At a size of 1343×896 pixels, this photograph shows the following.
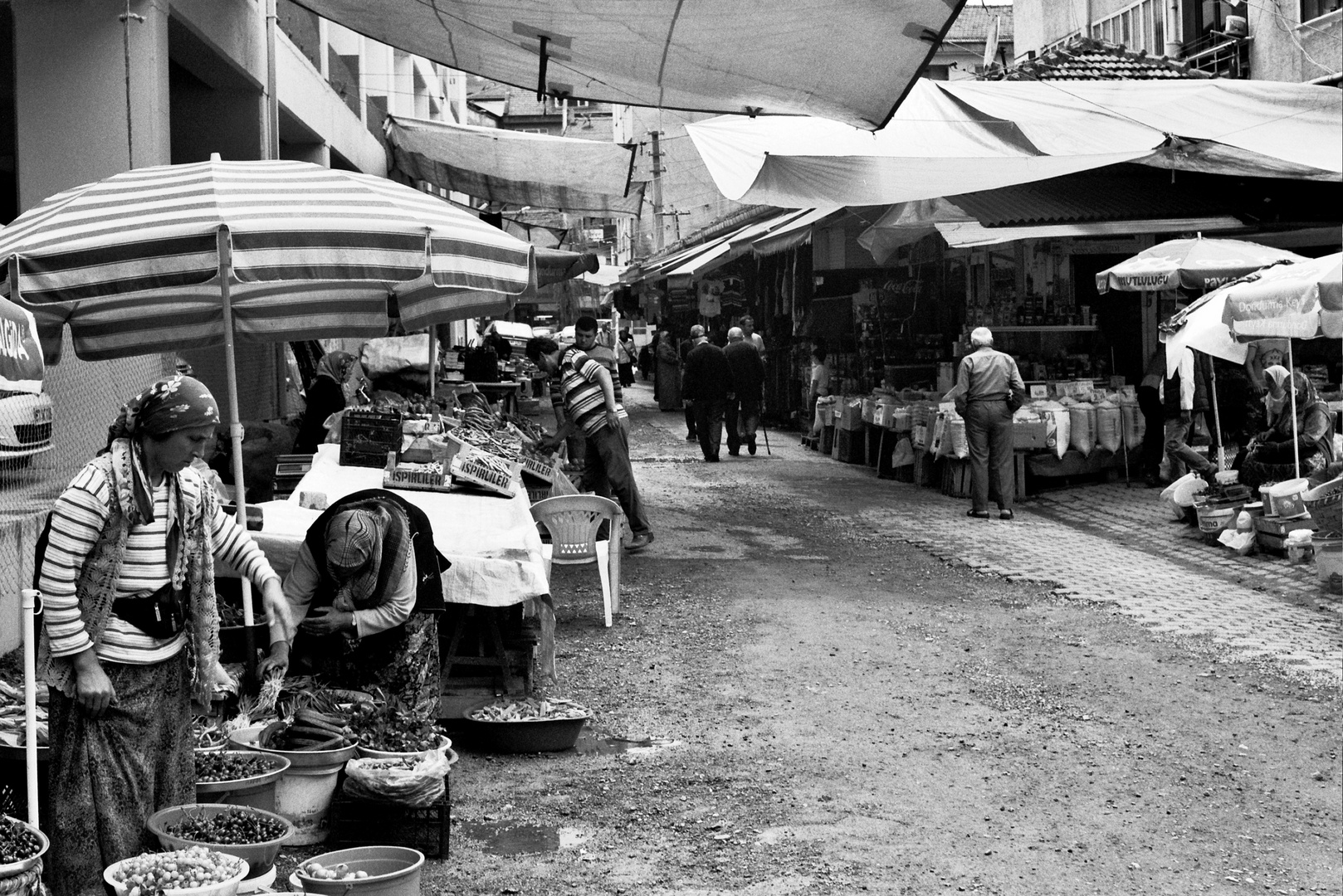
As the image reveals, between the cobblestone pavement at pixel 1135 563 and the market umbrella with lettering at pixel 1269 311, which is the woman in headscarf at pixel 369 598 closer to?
the cobblestone pavement at pixel 1135 563

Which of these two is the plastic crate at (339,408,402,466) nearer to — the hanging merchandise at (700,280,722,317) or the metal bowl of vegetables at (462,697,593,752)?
the metal bowl of vegetables at (462,697,593,752)

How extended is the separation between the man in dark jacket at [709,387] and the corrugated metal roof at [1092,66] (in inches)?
211

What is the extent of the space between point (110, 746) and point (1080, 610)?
287 inches

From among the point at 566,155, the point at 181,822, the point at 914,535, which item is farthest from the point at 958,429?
the point at 181,822

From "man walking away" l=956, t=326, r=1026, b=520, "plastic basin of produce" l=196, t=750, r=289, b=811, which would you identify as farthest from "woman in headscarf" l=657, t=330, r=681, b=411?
"plastic basin of produce" l=196, t=750, r=289, b=811

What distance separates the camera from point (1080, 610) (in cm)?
991

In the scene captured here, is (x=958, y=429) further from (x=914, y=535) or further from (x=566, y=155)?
(x=566, y=155)

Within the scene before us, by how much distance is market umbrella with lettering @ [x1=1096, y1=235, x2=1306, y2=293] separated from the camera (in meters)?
14.1

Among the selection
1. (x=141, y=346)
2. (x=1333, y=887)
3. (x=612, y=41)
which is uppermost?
(x=612, y=41)

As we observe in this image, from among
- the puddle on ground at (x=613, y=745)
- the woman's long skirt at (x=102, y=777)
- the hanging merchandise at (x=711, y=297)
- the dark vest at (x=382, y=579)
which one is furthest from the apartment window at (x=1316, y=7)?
the woman's long skirt at (x=102, y=777)

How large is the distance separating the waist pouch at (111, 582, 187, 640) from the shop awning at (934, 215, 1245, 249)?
1329cm

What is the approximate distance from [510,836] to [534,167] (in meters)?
13.3

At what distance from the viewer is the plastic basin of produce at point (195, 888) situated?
371 cm

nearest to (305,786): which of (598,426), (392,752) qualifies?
(392,752)
